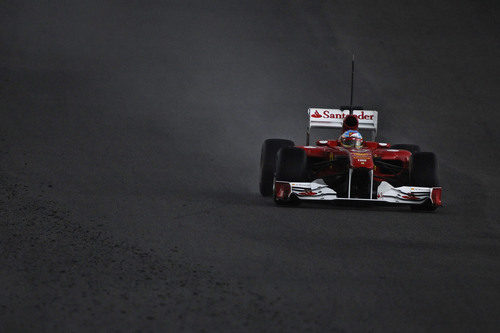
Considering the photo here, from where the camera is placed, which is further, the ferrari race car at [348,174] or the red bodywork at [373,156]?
the red bodywork at [373,156]

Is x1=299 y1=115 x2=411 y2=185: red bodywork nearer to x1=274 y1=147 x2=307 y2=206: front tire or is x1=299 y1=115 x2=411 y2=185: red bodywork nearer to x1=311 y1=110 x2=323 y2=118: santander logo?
x1=274 y1=147 x2=307 y2=206: front tire

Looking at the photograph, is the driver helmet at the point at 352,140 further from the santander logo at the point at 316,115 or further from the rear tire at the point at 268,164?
the santander logo at the point at 316,115

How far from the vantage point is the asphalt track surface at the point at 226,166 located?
4.47 m

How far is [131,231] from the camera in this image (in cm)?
650

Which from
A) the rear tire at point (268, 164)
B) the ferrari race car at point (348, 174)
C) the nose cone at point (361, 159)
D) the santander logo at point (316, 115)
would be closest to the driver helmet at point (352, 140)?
the ferrari race car at point (348, 174)

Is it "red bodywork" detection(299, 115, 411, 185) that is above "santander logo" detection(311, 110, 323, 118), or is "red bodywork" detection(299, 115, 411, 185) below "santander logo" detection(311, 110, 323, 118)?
below

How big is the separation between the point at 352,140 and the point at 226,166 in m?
2.91

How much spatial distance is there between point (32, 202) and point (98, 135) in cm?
607

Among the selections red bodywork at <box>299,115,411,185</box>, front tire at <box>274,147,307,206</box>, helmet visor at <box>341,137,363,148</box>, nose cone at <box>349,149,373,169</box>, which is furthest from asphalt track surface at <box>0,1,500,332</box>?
helmet visor at <box>341,137,363,148</box>

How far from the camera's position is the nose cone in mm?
8398

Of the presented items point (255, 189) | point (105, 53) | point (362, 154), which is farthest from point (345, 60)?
point (362, 154)

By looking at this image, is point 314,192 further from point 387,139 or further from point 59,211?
point 387,139

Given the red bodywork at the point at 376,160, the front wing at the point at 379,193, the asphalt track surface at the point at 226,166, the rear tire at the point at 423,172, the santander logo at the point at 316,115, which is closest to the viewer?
the asphalt track surface at the point at 226,166

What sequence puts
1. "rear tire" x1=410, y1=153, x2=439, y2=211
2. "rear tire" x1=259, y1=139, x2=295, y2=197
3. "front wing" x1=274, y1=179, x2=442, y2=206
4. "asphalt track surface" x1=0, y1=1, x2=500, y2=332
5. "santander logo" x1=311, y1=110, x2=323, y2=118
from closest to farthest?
"asphalt track surface" x1=0, y1=1, x2=500, y2=332 → "front wing" x1=274, y1=179, x2=442, y2=206 → "rear tire" x1=410, y1=153, x2=439, y2=211 → "rear tire" x1=259, y1=139, x2=295, y2=197 → "santander logo" x1=311, y1=110, x2=323, y2=118
